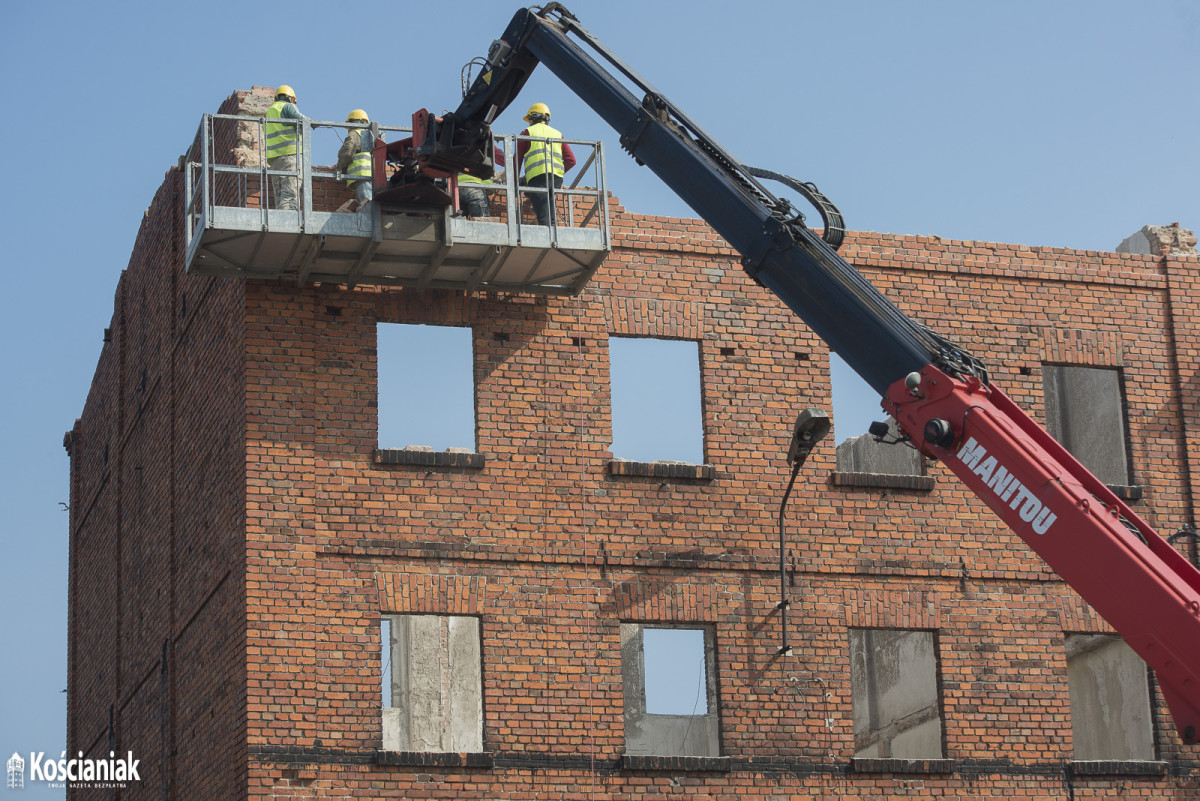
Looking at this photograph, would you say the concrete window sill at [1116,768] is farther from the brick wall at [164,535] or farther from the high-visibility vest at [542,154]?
the brick wall at [164,535]

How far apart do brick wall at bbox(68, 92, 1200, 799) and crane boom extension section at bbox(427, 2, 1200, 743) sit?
9.20 ft

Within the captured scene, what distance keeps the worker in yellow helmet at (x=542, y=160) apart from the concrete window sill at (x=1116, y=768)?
8145mm

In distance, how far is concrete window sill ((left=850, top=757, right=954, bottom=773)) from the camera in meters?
18.7

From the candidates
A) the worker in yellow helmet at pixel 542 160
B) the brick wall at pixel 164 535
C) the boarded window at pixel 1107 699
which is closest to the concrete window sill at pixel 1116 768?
the boarded window at pixel 1107 699

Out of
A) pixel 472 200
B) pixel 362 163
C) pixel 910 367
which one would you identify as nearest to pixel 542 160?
pixel 472 200

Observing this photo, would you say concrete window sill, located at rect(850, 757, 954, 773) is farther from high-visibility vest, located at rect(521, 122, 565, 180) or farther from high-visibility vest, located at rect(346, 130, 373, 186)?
high-visibility vest, located at rect(346, 130, 373, 186)

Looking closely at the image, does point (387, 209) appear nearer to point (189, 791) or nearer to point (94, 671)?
point (189, 791)

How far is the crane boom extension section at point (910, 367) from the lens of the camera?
1241 centimetres

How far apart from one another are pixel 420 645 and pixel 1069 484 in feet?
46.6

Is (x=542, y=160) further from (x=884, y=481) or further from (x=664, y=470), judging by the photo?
(x=884, y=481)

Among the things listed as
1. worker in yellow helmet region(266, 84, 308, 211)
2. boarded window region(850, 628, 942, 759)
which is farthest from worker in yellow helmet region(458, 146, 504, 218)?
boarded window region(850, 628, 942, 759)

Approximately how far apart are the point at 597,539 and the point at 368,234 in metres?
3.95

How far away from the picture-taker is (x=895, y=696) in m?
25.8

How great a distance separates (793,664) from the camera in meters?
18.9
